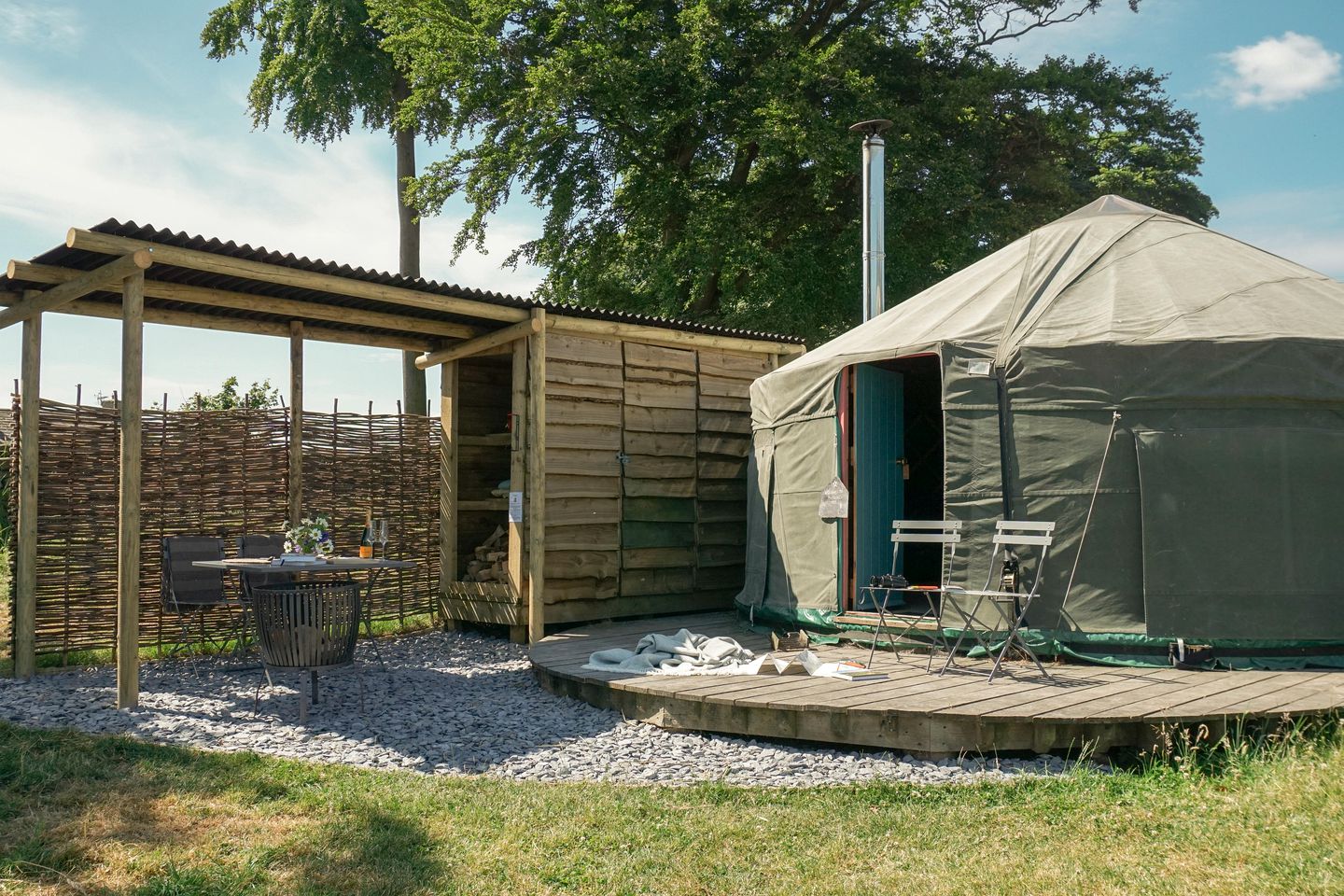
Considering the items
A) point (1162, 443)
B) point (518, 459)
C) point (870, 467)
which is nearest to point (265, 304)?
→ point (518, 459)

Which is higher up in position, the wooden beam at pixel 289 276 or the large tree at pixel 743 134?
the large tree at pixel 743 134

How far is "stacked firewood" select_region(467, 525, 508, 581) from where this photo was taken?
8.45m

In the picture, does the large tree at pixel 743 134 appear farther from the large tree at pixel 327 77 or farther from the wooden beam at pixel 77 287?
the wooden beam at pixel 77 287

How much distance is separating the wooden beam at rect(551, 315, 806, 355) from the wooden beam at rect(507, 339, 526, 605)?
0.41 meters

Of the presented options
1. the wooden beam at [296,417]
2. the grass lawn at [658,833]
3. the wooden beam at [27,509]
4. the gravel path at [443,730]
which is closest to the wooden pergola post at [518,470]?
the gravel path at [443,730]

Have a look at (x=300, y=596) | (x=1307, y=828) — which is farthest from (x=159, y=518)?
(x=1307, y=828)

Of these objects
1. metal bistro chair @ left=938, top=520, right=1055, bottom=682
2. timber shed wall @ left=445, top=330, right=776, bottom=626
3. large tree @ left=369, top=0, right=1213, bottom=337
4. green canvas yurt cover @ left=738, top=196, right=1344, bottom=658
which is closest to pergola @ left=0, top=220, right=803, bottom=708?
timber shed wall @ left=445, top=330, right=776, bottom=626

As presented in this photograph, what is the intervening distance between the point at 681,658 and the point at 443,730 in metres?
1.50

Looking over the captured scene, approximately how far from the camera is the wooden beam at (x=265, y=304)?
6219mm

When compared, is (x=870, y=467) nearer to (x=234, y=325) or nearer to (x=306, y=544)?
(x=306, y=544)

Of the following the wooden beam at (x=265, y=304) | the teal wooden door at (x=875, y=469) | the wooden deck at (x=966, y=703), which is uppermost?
the wooden beam at (x=265, y=304)

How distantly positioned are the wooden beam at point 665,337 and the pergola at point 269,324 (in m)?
0.01

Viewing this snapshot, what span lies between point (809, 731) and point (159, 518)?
5.17 m

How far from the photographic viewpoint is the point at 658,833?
12.1 feet
